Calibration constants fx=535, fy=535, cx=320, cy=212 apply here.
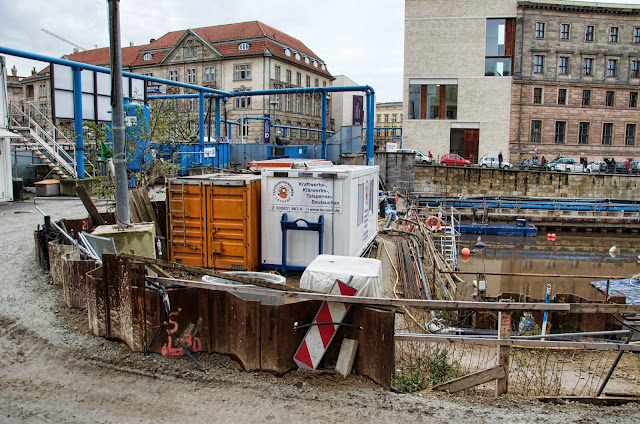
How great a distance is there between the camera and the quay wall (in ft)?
149

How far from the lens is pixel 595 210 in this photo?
41531 mm

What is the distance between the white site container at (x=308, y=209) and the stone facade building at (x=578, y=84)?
51.5m

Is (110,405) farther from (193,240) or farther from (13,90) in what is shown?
(13,90)

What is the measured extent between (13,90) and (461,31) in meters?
58.9

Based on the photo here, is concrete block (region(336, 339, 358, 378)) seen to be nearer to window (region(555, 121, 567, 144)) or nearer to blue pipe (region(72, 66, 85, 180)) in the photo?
blue pipe (region(72, 66, 85, 180))

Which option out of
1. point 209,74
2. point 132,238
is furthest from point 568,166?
point 132,238

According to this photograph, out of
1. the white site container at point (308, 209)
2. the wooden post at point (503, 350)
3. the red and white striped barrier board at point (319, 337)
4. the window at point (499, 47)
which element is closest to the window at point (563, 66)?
the window at point (499, 47)

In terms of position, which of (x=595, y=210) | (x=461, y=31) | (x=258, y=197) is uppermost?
(x=461, y=31)

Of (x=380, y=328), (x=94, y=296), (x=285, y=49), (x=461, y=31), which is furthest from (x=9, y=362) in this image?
(x=285, y=49)

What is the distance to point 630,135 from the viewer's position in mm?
59719

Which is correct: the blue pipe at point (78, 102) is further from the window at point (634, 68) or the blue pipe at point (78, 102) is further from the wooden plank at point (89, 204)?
the window at point (634, 68)

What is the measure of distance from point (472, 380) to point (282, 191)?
5990 millimetres

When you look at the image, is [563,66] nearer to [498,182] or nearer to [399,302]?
[498,182]

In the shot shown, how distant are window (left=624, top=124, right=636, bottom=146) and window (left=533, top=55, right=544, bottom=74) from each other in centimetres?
1189
